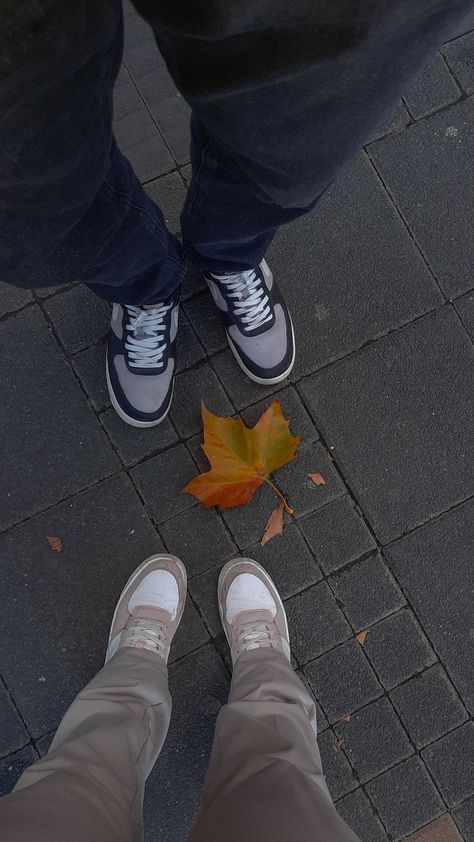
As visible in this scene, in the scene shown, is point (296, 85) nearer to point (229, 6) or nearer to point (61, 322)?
point (229, 6)

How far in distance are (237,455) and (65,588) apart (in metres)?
0.68

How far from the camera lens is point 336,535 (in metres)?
2.16

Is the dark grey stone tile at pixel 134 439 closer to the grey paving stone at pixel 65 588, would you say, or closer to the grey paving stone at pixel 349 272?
the grey paving stone at pixel 65 588

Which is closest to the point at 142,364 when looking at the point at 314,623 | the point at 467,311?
the point at 314,623

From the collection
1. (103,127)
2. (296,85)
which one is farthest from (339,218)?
(296,85)

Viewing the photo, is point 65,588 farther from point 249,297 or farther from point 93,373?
point 249,297

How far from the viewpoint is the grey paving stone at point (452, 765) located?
2.10 m

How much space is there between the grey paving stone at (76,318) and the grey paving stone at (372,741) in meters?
1.47

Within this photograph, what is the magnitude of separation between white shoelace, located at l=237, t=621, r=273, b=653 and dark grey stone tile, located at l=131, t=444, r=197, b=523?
1.37 feet

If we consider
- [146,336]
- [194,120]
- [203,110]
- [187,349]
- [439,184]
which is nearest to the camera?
[203,110]

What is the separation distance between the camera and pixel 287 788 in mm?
1397

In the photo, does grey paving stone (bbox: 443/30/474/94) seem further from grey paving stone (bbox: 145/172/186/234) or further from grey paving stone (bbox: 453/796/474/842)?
grey paving stone (bbox: 453/796/474/842)

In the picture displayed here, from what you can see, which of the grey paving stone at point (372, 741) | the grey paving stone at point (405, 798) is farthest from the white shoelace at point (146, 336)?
the grey paving stone at point (405, 798)

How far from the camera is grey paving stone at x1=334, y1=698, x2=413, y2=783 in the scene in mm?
2094
